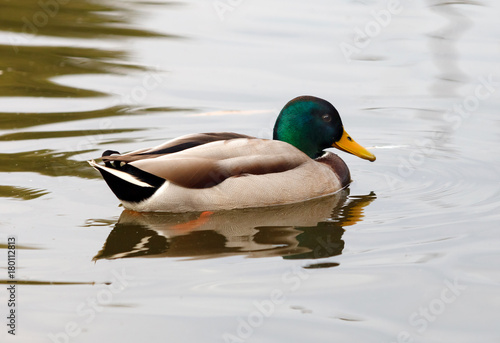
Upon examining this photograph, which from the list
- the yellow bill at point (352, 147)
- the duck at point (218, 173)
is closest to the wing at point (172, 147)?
the duck at point (218, 173)

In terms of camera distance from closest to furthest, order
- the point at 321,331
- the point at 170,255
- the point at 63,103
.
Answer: the point at 321,331 < the point at 170,255 < the point at 63,103

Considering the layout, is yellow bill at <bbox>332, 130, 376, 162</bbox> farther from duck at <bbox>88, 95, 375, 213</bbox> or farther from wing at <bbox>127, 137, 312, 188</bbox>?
wing at <bbox>127, 137, 312, 188</bbox>

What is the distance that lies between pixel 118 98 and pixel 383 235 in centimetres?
447

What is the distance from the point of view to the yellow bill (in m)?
8.17

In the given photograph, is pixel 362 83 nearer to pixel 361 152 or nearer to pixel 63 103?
pixel 361 152

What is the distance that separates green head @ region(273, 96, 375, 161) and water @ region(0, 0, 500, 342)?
0.49 m

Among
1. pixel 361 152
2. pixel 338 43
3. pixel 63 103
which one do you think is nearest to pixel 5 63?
pixel 63 103

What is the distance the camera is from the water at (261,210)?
533 cm

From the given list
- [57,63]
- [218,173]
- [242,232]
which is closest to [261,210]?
[218,173]

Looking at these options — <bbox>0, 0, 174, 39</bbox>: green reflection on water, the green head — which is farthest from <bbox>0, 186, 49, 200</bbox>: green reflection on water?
<bbox>0, 0, 174, 39</bbox>: green reflection on water

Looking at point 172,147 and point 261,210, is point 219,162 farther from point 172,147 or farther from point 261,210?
point 261,210

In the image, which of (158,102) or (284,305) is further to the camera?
(158,102)

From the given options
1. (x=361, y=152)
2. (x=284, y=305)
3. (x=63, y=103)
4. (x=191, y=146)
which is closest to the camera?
(x=284, y=305)

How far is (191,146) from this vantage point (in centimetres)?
741
